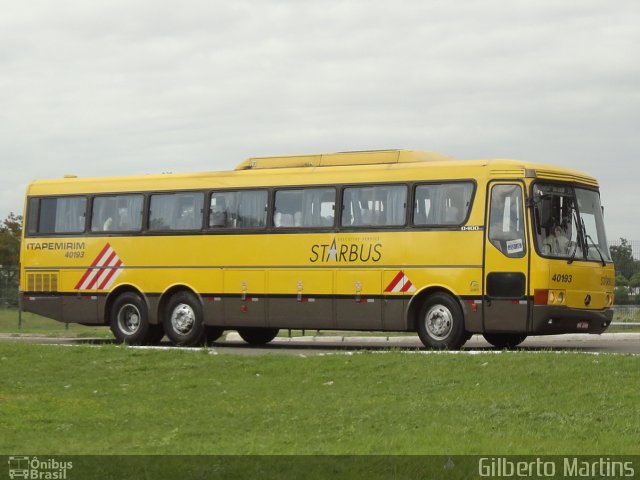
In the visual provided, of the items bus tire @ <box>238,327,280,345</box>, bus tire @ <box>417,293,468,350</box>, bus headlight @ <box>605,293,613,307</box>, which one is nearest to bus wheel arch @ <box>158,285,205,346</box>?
bus tire @ <box>238,327,280,345</box>

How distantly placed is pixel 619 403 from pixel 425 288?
8.81 meters

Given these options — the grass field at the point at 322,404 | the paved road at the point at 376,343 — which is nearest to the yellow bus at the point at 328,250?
the paved road at the point at 376,343

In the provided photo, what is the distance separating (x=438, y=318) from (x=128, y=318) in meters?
7.17

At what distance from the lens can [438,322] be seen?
23344mm

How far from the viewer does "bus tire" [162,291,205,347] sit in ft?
86.6

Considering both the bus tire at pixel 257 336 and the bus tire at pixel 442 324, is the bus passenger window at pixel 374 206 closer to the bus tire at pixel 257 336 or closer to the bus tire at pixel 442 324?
the bus tire at pixel 442 324

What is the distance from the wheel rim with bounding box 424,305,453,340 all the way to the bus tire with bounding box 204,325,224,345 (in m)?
4.99

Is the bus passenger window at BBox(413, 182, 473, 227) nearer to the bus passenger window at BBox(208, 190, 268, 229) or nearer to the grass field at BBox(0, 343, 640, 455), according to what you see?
the bus passenger window at BBox(208, 190, 268, 229)

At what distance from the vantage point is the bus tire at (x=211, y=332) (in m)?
26.7

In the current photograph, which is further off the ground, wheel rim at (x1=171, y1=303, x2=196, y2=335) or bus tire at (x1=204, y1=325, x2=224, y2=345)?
wheel rim at (x1=171, y1=303, x2=196, y2=335)

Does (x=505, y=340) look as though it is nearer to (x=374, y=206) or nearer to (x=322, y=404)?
(x=374, y=206)
